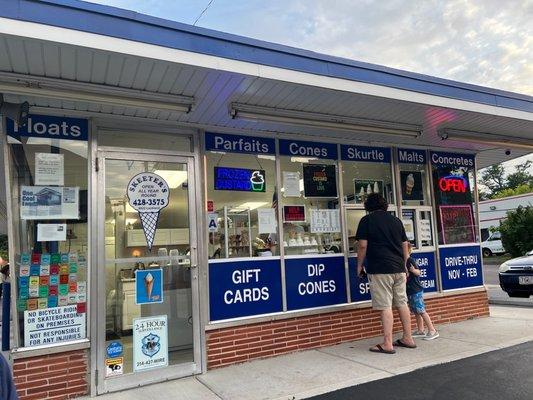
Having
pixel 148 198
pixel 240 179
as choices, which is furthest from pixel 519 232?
pixel 148 198

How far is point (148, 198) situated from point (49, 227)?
1.06 metres

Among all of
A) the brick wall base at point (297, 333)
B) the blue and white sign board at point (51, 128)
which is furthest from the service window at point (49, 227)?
the brick wall base at point (297, 333)

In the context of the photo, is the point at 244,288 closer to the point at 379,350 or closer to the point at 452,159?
the point at 379,350

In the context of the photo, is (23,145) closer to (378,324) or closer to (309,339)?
(309,339)

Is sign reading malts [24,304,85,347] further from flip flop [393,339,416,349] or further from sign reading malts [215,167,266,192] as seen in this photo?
flip flop [393,339,416,349]

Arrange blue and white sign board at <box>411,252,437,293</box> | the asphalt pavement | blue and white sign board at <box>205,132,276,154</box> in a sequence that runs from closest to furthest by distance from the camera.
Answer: the asphalt pavement, blue and white sign board at <box>205,132,276,154</box>, blue and white sign board at <box>411,252,437,293</box>

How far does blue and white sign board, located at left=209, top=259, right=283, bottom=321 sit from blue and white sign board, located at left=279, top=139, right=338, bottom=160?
1.52 metres

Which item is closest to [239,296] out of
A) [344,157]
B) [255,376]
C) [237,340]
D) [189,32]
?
[237,340]

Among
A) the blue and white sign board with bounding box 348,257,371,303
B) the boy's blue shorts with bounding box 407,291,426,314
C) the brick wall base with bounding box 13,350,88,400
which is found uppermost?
the blue and white sign board with bounding box 348,257,371,303

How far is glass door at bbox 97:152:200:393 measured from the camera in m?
4.85

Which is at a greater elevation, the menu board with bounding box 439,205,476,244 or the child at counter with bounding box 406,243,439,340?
the menu board with bounding box 439,205,476,244

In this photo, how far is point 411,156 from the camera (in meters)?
7.45

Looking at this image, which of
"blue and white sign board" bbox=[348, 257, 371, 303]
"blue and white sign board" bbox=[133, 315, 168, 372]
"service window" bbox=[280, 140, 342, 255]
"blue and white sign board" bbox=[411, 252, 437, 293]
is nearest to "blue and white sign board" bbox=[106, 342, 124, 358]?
"blue and white sign board" bbox=[133, 315, 168, 372]

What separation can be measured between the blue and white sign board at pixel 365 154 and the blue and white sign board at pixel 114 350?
154 inches
